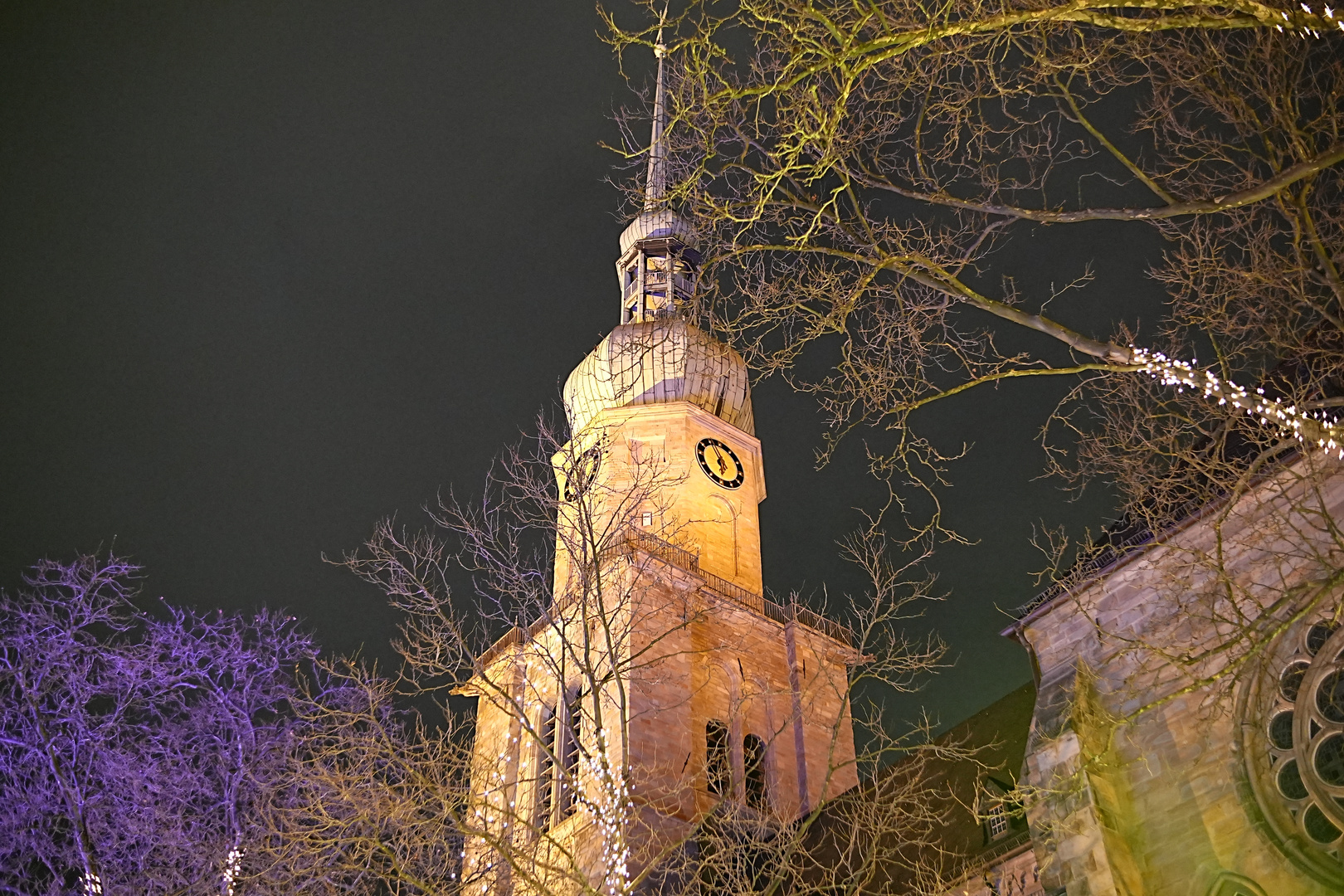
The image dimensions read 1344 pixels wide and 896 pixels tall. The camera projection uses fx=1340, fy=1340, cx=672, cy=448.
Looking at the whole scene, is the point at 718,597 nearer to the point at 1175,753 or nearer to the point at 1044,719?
the point at 1044,719

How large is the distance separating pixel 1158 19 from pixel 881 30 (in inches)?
66.7

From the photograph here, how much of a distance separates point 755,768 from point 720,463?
7.77 metres

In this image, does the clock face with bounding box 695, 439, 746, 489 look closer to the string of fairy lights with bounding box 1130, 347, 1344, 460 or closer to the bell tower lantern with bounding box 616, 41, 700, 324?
the bell tower lantern with bounding box 616, 41, 700, 324

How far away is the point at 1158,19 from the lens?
26.7ft

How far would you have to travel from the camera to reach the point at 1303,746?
14.7m

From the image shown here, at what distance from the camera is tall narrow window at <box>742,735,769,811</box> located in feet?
91.6

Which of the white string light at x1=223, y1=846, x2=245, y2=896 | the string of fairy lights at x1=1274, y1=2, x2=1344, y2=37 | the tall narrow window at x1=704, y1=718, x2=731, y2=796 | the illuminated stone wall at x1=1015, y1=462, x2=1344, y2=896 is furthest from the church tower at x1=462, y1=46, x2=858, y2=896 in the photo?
the string of fairy lights at x1=1274, y1=2, x2=1344, y2=37

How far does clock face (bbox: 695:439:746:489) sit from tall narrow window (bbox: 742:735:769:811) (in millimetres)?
6378

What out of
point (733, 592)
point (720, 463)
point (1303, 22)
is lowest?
point (1303, 22)

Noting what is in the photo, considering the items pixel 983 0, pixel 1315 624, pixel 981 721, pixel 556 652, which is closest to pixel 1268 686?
pixel 1315 624

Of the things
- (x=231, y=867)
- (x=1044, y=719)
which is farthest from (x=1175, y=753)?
(x=231, y=867)

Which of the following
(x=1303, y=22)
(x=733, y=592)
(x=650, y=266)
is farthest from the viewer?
(x=650, y=266)

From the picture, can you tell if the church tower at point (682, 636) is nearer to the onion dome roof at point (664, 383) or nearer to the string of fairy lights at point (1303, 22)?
the onion dome roof at point (664, 383)

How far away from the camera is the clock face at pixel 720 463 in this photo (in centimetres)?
→ 3238
